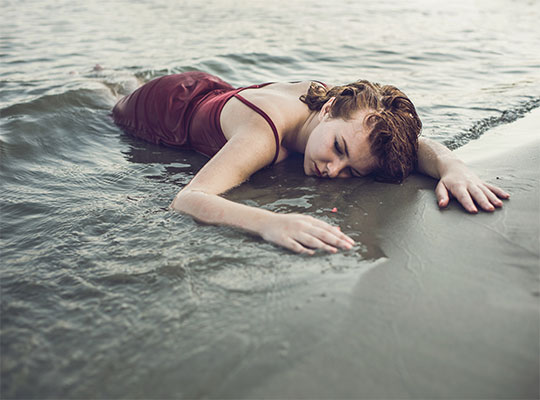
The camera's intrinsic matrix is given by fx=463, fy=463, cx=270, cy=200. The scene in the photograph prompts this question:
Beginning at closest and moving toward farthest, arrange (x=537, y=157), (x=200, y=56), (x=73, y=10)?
1. (x=537, y=157)
2. (x=200, y=56)
3. (x=73, y=10)

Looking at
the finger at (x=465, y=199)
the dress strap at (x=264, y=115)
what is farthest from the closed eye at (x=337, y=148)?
the finger at (x=465, y=199)

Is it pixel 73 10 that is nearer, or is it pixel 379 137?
pixel 379 137

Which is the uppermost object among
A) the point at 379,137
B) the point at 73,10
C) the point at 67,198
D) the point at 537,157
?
the point at 73,10

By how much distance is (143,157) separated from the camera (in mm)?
3896

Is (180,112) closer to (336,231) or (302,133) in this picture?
(302,133)

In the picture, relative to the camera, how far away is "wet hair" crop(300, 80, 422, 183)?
2861mm

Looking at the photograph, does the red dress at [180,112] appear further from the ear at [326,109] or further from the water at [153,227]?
the ear at [326,109]

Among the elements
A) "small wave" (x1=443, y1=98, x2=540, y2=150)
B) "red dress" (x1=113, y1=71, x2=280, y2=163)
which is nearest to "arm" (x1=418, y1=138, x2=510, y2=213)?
"small wave" (x1=443, y1=98, x2=540, y2=150)


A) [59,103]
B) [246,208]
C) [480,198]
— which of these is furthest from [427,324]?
[59,103]

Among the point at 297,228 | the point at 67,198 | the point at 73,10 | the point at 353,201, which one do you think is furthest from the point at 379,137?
the point at 73,10

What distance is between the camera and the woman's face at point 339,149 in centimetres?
288

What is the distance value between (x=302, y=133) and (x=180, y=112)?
1.31 meters

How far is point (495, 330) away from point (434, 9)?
12.7m

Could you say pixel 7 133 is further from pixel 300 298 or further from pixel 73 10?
pixel 73 10
